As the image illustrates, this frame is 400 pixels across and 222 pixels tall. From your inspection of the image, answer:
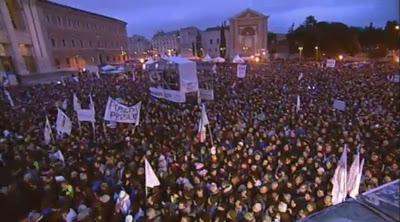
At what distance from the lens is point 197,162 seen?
861cm

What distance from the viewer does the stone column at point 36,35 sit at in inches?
1578

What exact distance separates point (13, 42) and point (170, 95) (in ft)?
87.2

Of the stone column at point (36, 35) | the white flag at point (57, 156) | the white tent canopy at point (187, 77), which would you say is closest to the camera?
the white flag at point (57, 156)

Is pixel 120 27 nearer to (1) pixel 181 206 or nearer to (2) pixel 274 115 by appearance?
(2) pixel 274 115

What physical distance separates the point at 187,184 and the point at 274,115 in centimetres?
660

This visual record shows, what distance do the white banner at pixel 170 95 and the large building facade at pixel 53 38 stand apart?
2378cm

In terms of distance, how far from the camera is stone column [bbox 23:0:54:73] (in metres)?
40.1

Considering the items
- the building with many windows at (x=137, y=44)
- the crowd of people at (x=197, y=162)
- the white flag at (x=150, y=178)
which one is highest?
the white flag at (x=150, y=178)

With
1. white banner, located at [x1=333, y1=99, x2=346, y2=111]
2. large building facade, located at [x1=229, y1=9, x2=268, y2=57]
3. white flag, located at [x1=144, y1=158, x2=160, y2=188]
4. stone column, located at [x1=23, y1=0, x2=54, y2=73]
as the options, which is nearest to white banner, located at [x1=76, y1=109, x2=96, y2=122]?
white flag, located at [x1=144, y1=158, x2=160, y2=188]

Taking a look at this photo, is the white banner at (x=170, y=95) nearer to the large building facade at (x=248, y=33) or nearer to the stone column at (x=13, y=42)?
the stone column at (x=13, y=42)

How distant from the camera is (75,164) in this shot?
8727mm

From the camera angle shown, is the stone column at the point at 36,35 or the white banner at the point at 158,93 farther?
the stone column at the point at 36,35

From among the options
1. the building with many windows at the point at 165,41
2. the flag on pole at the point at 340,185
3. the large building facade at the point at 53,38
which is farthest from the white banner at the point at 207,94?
the building with many windows at the point at 165,41

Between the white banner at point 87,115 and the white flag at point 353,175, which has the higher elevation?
the white banner at point 87,115
